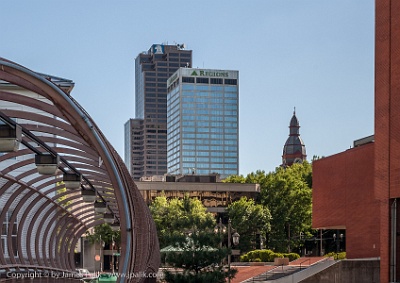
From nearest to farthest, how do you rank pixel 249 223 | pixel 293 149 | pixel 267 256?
pixel 267 256, pixel 249 223, pixel 293 149

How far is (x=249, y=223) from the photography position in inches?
3201

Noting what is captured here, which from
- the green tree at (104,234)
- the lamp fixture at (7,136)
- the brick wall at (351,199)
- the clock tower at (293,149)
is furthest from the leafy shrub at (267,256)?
the clock tower at (293,149)

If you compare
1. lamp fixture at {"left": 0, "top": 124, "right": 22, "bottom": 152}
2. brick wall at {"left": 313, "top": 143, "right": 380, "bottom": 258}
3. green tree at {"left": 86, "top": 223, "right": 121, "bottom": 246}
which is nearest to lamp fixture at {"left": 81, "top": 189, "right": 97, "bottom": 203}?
lamp fixture at {"left": 0, "top": 124, "right": 22, "bottom": 152}

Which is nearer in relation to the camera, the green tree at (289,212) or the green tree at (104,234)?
the green tree at (104,234)

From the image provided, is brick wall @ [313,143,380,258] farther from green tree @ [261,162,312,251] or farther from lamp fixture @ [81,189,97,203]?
green tree @ [261,162,312,251]

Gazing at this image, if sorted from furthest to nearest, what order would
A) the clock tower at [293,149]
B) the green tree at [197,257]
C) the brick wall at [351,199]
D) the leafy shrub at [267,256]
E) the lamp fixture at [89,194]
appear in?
the clock tower at [293,149], the leafy shrub at [267,256], the brick wall at [351,199], the green tree at [197,257], the lamp fixture at [89,194]

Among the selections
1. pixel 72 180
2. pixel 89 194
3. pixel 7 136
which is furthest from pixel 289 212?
pixel 7 136

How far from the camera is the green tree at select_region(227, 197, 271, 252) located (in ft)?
265

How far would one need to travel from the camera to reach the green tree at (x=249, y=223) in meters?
80.8

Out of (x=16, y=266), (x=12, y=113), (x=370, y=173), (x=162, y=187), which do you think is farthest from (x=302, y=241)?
(x=12, y=113)

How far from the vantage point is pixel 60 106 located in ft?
44.9

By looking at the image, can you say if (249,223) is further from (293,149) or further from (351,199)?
(293,149)

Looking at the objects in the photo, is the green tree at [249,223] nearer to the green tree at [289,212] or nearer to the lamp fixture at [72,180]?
the green tree at [289,212]

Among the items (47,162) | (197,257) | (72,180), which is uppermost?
(47,162)
